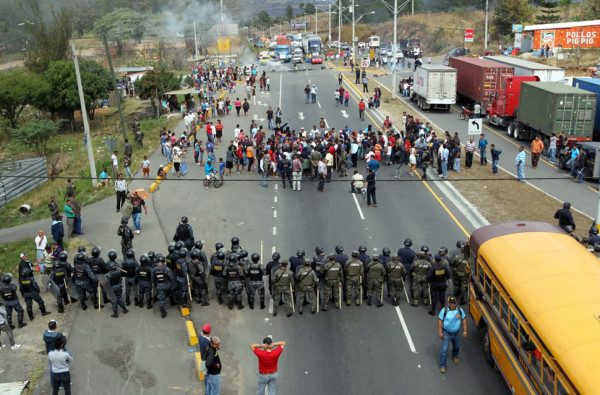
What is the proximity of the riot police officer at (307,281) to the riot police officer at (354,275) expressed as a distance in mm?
793

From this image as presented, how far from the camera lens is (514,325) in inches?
416

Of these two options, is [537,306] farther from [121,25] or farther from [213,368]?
[121,25]

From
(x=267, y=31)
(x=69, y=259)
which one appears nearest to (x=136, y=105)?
(x=69, y=259)

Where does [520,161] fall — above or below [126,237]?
above

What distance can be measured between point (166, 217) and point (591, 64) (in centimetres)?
4569

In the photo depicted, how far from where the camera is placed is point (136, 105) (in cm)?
5731

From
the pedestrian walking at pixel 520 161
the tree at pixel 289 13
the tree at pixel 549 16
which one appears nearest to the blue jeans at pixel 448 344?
the pedestrian walking at pixel 520 161

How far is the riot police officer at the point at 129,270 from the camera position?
1520 cm

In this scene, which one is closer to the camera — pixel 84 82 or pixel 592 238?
pixel 592 238

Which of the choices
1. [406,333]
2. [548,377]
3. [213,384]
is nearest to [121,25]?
[406,333]

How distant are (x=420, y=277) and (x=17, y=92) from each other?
3996 cm

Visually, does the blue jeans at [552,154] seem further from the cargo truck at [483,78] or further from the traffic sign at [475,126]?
the cargo truck at [483,78]

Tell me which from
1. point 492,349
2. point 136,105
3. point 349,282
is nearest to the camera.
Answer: point 492,349

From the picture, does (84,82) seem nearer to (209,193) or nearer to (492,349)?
(209,193)
